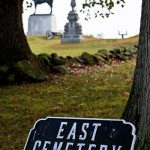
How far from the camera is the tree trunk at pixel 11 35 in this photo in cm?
1644

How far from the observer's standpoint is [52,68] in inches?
714

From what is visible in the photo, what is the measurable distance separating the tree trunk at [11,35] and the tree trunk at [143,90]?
11075 millimetres

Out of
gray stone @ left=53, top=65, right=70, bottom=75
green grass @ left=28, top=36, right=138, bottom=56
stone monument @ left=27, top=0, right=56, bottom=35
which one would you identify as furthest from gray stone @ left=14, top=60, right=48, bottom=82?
stone monument @ left=27, top=0, right=56, bottom=35

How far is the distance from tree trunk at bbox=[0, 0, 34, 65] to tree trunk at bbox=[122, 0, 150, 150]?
436 inches

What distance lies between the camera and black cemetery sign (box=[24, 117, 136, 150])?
3.60 meters

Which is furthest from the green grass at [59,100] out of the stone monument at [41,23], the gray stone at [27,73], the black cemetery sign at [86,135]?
the stone monument at [41,23]

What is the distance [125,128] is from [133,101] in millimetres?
2097

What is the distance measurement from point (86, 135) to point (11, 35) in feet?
43.4

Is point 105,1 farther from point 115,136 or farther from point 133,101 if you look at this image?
point 115,136

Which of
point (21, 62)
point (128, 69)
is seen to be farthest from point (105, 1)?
point (21, 62)

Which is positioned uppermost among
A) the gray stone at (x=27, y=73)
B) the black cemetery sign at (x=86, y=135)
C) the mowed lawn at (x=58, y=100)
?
the black cemetery sign at (x=86, y=135)

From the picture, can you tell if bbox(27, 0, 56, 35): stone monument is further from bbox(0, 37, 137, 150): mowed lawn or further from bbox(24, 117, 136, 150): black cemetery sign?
bbox(24, 117, 136, 150): black cemetery sign

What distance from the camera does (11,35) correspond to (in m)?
16.6

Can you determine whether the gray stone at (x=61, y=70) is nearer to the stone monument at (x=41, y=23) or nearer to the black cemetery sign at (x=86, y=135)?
the black cemetery sign at (x=86, y=135)
